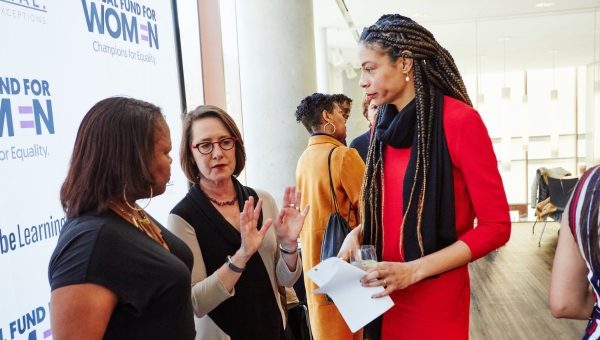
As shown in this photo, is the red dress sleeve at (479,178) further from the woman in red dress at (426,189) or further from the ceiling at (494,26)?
the ceiling at (494,26)

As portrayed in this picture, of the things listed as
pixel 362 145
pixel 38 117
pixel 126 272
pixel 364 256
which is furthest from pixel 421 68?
pixel 362 145

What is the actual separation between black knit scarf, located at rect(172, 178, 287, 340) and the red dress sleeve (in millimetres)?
792

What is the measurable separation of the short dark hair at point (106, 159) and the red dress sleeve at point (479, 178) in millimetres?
947

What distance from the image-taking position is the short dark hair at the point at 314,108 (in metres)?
3.29

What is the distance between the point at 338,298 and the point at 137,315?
1.92 ft

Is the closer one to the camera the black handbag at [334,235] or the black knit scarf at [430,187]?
the black knit scarf at [430,187]

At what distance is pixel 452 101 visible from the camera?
1.62m

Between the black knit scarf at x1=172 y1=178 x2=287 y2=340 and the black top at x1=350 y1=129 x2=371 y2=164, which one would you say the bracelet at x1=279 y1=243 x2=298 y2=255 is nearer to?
the black knit scarf at x1=172 y1=178 x2=287 y2=340

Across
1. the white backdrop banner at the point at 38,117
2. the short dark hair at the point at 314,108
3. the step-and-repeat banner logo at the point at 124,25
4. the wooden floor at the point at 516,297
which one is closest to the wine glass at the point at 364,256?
the white backdrop banner at the point at 38,117

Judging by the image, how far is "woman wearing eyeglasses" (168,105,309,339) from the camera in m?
1.72

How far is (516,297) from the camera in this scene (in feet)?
17.0

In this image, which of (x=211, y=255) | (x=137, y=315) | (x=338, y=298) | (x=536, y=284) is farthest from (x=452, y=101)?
(x=536, y=284)

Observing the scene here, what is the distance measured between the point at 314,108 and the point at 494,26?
6.24 meters

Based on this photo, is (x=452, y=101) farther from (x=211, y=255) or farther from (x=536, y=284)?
(x=536, y=284)
